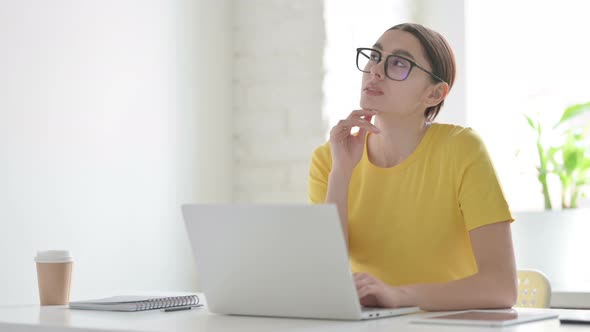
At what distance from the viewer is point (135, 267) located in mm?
2631

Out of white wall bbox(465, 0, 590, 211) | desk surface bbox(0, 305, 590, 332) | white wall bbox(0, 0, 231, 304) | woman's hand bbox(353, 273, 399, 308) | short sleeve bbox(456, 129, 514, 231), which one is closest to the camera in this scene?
→ desk surface bbox(0, 305, 590, 332)

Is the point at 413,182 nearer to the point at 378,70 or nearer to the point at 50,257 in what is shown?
the point at 378,70

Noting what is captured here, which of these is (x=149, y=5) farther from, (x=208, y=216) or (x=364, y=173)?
(x=208, y=216)

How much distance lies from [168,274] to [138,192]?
28 centimetres

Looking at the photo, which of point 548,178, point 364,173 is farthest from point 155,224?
point 548,178

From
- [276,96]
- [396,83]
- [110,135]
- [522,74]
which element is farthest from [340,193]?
[522,74]

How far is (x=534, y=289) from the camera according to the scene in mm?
1974

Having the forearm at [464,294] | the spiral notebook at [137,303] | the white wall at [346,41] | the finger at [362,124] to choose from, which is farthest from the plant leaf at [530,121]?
the spiral notebook at [137,303]

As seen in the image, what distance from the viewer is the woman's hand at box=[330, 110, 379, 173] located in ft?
6.31

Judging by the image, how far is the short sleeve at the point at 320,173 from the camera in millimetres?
2053

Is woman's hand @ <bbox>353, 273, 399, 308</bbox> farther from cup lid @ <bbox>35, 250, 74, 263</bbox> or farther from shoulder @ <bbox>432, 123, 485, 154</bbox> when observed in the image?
cup lid @ <bbox>35, 250, 74, 263</bbox>

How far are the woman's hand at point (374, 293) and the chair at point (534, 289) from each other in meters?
0.56

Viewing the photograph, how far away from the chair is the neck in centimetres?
37

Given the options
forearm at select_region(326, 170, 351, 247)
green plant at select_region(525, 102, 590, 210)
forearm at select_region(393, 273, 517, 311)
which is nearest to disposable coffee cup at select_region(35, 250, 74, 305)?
forearm at select_region(326, 170, 351, 247)
